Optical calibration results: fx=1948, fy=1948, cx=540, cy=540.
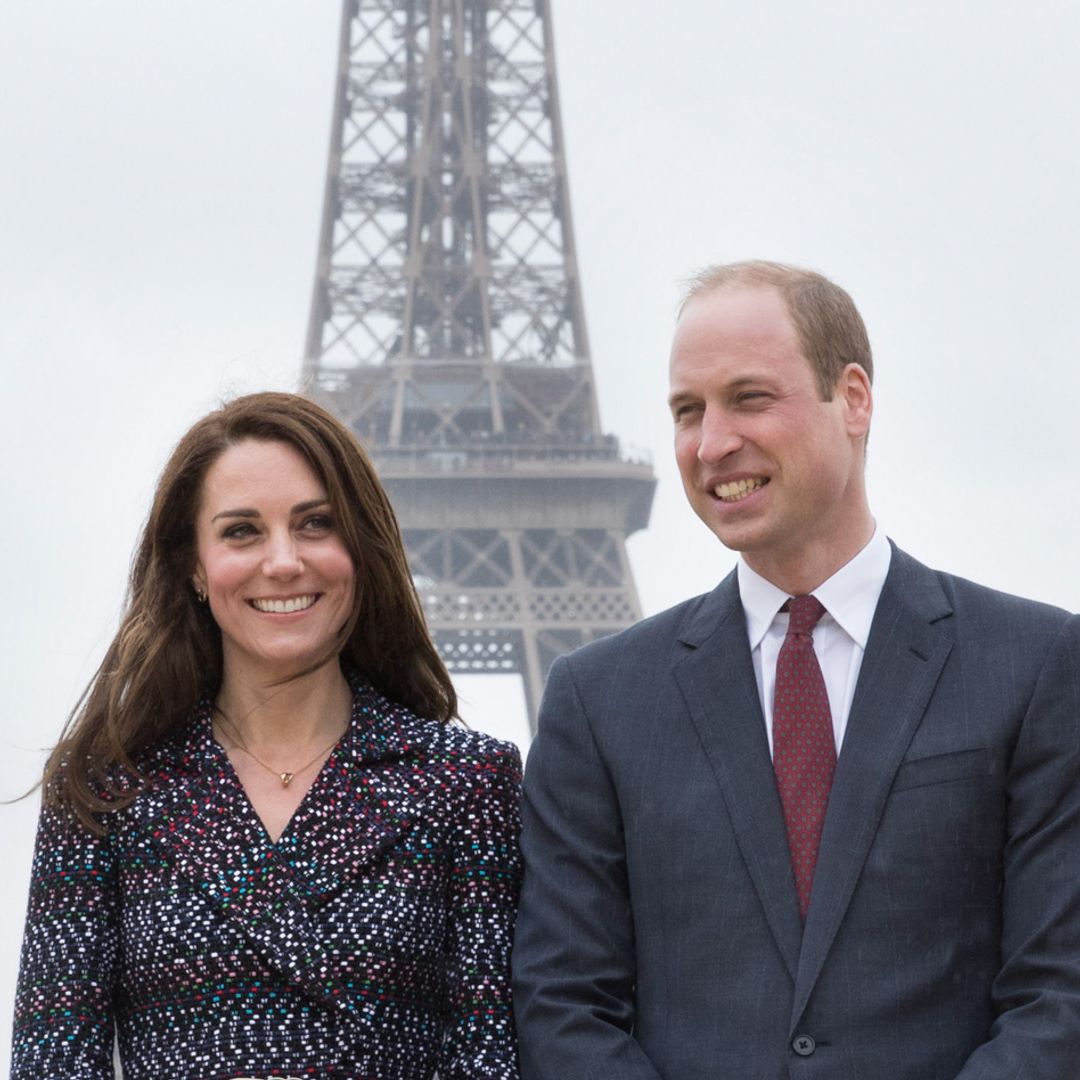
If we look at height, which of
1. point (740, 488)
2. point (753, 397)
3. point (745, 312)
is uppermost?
point (745, 312)

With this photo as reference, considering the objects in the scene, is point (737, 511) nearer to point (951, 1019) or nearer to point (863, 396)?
point (863, 396)

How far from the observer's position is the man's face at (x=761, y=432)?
3.31 metres

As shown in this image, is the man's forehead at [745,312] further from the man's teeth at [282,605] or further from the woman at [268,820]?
the man's teeth at [282,605]

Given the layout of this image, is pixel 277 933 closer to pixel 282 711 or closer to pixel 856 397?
pixel 282 711

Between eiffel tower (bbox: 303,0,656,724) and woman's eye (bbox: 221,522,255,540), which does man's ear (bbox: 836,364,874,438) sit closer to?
woman's eye (bbox: 221,522,255,540)

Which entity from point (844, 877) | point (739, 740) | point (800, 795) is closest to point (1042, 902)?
point (844, 877)

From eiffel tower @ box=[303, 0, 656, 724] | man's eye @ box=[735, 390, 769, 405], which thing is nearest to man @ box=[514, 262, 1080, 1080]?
man's eye @ box=[735, 390, 769, 405]

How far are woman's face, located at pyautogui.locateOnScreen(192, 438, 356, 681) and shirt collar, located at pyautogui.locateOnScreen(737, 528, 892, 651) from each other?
0.73 metres

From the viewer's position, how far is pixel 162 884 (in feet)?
11.1

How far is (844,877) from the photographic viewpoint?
315 centimetres

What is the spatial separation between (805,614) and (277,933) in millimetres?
1060

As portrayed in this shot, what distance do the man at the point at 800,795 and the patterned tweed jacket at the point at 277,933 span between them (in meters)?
0.12

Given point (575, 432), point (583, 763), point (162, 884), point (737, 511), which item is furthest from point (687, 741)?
point (575, 432)

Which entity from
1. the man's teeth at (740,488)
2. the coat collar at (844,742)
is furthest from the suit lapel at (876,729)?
the man's teeth at (740,488)
